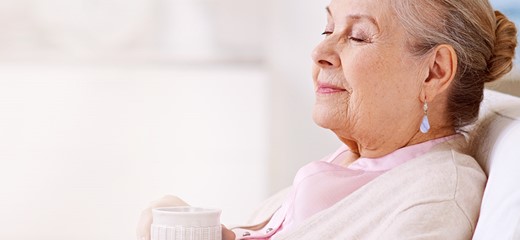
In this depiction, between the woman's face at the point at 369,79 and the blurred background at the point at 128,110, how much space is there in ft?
6.14

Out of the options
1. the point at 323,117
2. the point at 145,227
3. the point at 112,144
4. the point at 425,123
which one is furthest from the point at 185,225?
the point at 112,144

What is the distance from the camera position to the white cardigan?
123cm

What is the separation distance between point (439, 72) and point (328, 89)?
0.20m

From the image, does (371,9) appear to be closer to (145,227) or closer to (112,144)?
(145,227)

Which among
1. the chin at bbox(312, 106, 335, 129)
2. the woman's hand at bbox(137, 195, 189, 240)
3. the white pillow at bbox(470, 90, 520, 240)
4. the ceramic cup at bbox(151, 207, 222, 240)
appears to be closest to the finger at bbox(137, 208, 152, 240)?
the woman's hand at bbox(137, 195, 189, 240)

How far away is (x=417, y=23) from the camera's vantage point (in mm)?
1460

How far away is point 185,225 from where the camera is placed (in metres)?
1.32

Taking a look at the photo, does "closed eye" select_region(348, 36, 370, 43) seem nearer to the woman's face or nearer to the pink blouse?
the woman's face

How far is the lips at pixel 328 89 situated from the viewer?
1.54m

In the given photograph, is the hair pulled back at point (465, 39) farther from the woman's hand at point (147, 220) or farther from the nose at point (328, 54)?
the woman's hand at point (147, 220)

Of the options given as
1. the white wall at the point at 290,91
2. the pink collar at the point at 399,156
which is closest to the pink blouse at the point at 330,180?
the pink collar at the point at 399,156

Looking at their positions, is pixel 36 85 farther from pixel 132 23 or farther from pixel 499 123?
pixel 499 123

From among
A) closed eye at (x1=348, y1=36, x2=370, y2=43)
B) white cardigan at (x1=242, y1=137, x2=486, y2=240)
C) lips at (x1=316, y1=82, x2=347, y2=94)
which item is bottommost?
white cardigan at (x1=242, y1=137, x2=486, y2=240)

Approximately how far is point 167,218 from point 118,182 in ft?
7.21
